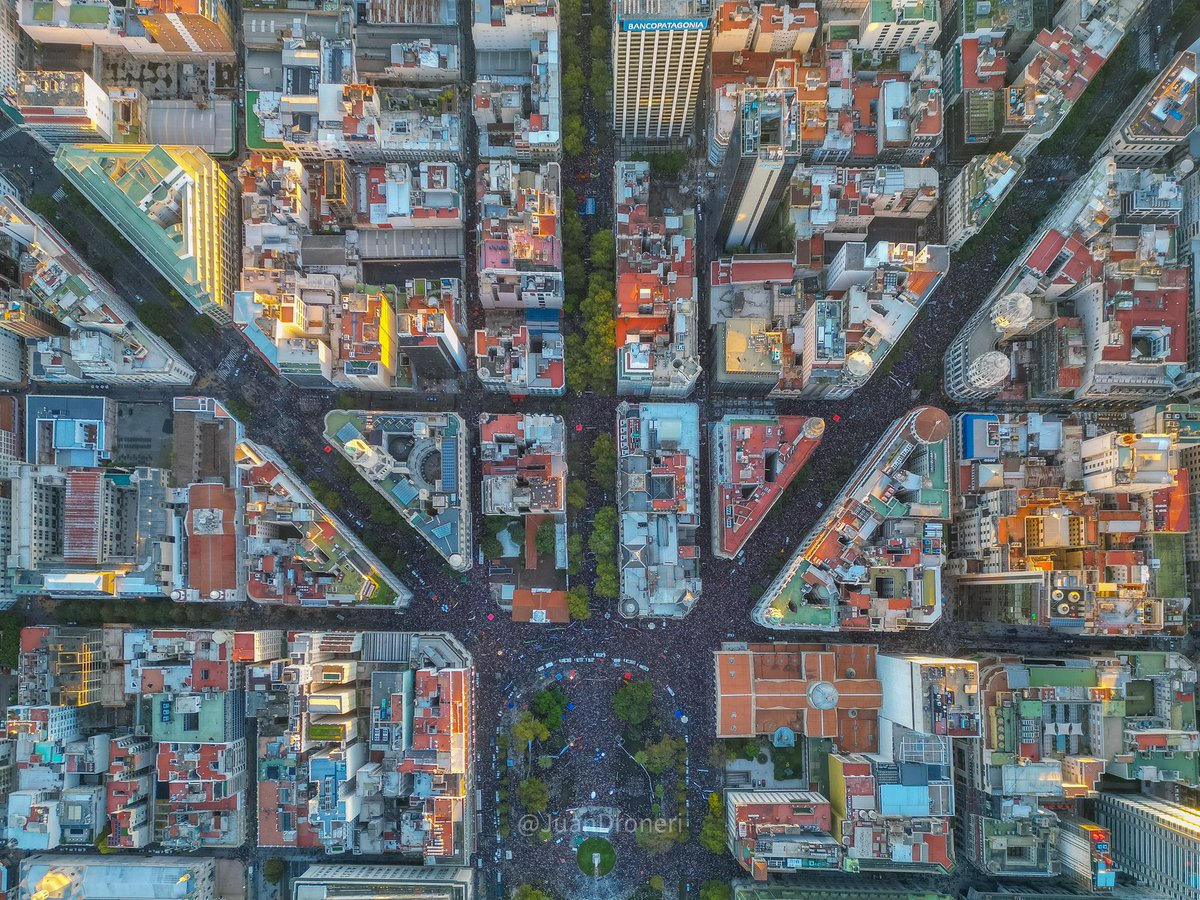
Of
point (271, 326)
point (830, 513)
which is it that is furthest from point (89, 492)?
point (830, 513)

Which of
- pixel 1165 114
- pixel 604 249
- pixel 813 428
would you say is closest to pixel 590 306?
pixel 604 249

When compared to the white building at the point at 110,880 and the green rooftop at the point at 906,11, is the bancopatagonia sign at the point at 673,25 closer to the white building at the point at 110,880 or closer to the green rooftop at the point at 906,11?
the green rooftop at the point at 906,11

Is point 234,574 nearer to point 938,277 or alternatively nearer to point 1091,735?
point 938,277

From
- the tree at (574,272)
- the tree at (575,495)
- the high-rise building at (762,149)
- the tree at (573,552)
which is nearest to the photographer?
the high-rise building at (762,149)

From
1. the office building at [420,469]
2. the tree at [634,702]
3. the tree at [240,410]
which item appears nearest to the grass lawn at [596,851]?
the tree at [634,702]

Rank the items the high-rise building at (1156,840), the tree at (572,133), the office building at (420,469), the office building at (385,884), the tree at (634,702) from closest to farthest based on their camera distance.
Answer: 1. the high-rise building at (1156,840)
2. the office building at (385,884)
3. the office building at (420,469)
4. the tree at (634,702)
5. the tree at (572,133)

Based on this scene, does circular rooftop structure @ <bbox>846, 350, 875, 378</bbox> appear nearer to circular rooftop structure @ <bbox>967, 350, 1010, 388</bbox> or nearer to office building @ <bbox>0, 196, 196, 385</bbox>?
circular rooftop structure @ <bbox>967, 350, 1010, 388</bbox>

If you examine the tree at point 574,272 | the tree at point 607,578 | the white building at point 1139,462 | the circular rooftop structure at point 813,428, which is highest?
the tree at point 574,272

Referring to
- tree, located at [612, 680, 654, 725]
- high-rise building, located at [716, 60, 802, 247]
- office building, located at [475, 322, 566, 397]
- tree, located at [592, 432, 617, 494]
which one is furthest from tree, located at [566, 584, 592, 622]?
high-rise building, located at [716, 60, 802, 247]
